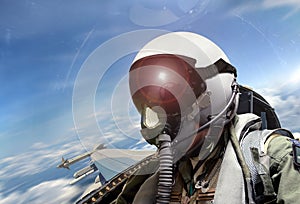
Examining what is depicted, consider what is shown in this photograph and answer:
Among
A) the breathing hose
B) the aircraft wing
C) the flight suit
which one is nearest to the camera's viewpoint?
the flight suit

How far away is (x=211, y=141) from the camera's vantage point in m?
1.28

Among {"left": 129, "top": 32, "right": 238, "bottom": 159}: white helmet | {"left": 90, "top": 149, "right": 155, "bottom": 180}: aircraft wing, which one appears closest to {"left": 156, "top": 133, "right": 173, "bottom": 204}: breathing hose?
{"left": 129, "top": 32, "right": 238, "bottom": 159}: white helmet

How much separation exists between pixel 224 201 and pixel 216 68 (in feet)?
1.82

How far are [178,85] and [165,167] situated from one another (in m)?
0.32

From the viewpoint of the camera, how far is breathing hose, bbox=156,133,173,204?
47.8 inches

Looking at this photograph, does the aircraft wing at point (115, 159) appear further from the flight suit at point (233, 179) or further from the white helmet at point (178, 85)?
the white helmet at point (178, 85)

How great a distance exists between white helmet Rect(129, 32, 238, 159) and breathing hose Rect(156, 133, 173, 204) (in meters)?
0.04

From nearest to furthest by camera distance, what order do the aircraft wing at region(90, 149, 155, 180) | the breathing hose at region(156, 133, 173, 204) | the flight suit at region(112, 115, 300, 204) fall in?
the flight suit at region(112, 115, 300, 204) < the breathing hose at region(156, 133, 173, 204) < the aircraft wing at region(90, 149, 155, 180)

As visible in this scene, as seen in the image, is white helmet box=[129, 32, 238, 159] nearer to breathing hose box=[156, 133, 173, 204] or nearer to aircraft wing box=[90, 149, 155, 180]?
breathing hose box=[156, 133, 173, 204]

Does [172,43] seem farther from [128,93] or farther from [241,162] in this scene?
[241,162]

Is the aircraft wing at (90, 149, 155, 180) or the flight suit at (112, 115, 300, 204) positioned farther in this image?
the aircraft wing at (90, 149, 155, 180)

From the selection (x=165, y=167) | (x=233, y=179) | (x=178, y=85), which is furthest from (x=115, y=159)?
(x=233, y=179)

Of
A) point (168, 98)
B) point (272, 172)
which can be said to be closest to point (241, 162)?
point (272, 172)

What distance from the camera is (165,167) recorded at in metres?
1.23
